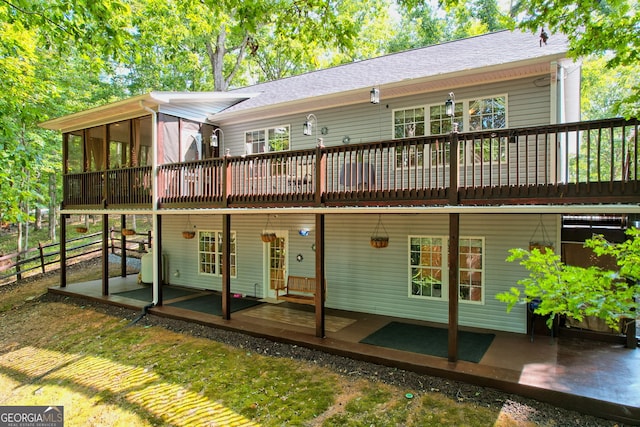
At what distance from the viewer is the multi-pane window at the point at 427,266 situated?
845 centimetres

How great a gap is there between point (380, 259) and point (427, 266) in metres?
1.14

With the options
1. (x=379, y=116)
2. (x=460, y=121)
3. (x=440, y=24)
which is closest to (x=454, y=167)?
(x=460, y=121)

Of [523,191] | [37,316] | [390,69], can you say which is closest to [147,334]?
[37,316]

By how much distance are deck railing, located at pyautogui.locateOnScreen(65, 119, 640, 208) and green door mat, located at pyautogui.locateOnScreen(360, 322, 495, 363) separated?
8.77 feet

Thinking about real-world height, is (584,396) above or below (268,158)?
below

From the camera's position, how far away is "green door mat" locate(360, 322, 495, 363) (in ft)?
21.6

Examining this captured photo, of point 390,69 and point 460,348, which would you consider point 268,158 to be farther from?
point 460,348

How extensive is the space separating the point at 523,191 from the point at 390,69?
236 inches

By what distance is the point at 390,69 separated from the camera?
1035 cm

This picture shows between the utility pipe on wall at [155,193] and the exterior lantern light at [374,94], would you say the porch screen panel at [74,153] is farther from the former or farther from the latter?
the exterior lantern light at [374,94]

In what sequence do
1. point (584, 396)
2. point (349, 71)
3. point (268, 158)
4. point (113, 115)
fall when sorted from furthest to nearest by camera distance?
1. point (349, 71)
2. point (113, 115)
3. point (268, 158)
4. point (584, 396)

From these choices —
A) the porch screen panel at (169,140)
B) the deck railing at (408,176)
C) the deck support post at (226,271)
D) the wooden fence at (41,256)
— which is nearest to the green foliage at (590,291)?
the deck railing at (408,176)

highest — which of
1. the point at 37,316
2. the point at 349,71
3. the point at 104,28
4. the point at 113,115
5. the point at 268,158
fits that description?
the point at 349,71

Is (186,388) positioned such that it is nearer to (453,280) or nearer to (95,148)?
(453,280)
